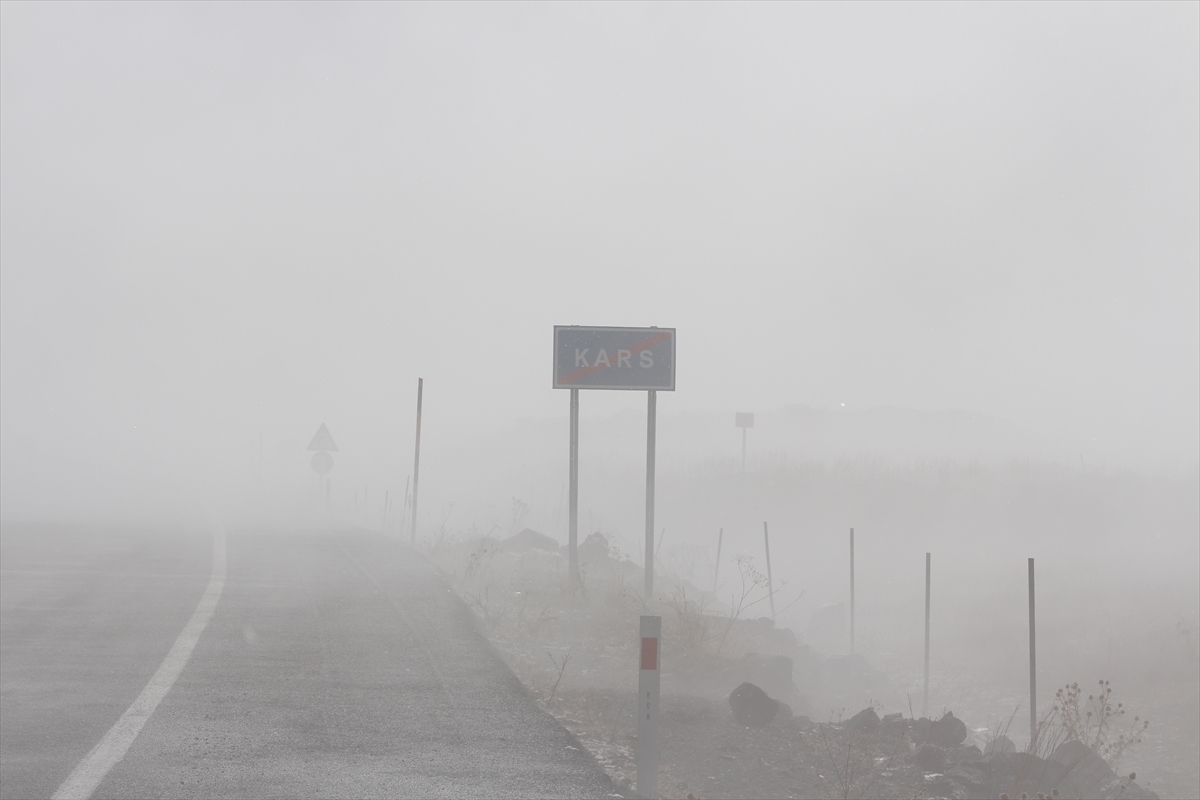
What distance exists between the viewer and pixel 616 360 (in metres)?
14.6

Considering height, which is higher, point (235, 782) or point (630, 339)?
point (630, 339)

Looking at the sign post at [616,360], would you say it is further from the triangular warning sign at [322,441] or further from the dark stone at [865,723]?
the triangular warning sign at [322,441]

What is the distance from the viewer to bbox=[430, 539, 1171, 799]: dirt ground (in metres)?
6.39

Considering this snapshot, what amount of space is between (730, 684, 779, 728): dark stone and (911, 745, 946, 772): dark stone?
50.0 inches

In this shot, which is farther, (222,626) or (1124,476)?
(1124,476)

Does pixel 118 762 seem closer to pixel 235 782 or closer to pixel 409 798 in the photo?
pixel 235 782

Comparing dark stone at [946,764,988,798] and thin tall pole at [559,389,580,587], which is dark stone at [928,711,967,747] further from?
thin tall pole at [559,389,580,587]

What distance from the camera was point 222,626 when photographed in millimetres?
10703

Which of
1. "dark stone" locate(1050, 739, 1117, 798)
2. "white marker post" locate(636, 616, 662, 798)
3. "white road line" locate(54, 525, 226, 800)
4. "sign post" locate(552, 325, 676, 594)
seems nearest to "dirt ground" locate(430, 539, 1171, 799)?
"dark stone" locate(1050, 739, 1117, 798)

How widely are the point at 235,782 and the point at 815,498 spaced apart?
25.8m

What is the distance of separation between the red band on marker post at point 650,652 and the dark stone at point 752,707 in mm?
2079

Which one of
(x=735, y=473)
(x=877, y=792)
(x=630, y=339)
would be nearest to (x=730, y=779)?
(x=877, y=792)

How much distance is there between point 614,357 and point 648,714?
9.05 meters

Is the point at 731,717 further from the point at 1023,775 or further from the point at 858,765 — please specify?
the point at 1023,775
